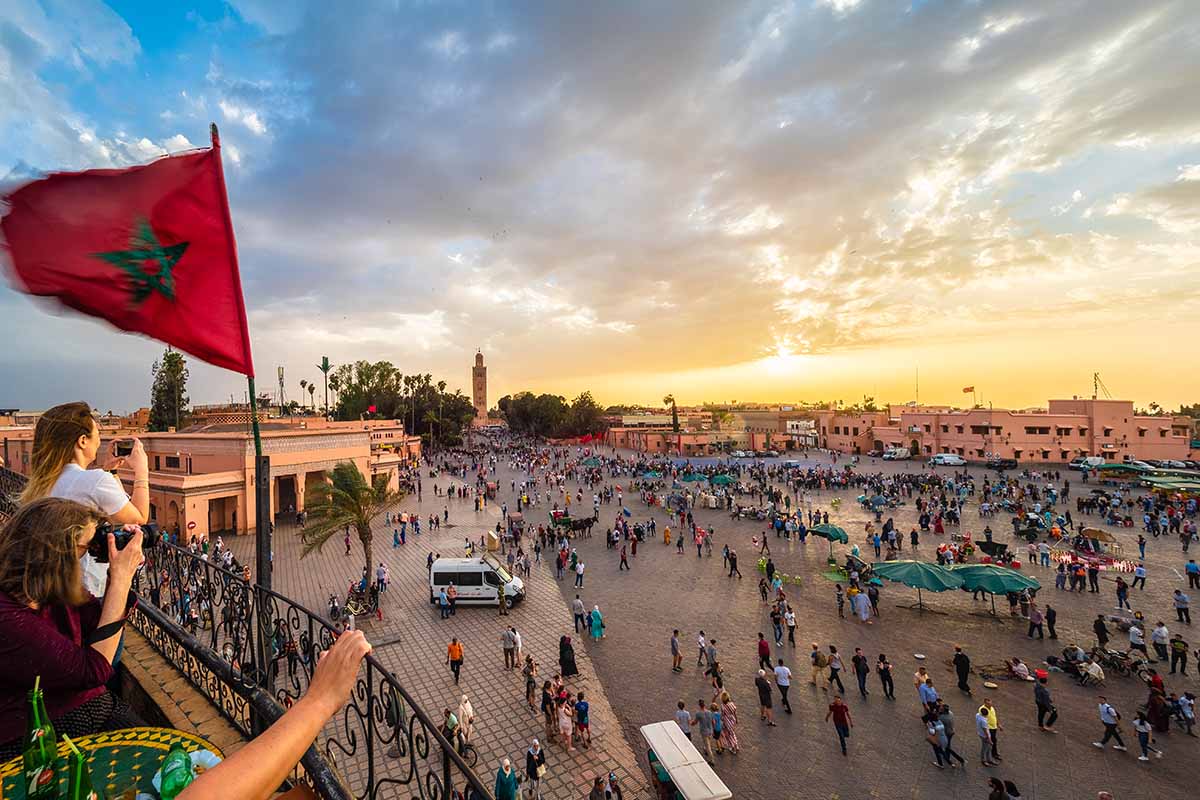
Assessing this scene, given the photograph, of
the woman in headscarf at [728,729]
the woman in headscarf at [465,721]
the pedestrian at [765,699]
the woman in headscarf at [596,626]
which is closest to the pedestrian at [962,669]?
the pedestrian at [765,699]

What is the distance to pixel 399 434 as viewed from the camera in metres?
51.1

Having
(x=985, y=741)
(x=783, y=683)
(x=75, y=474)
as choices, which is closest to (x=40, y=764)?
(x=75, y=474)

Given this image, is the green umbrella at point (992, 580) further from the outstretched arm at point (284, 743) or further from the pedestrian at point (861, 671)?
the outstretched arm at point (284, 743)

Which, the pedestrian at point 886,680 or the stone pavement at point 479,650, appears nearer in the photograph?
the stone pavement at point 479,650

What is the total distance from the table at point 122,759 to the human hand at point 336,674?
3.46ft

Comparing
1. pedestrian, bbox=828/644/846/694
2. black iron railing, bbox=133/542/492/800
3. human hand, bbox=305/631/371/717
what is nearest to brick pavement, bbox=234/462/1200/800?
pedestrian, bbox=828/644/846/694

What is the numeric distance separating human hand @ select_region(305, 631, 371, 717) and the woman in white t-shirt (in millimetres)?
2083

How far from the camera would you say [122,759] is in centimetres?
239

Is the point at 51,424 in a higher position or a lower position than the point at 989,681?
higher

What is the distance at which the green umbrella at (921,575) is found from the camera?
47.0 feet

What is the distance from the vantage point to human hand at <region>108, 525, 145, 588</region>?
2.34 metres

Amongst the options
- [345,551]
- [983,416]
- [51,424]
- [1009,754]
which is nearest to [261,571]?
[51,424]

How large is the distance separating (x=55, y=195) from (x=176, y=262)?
29.9 inches

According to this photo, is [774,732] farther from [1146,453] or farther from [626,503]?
[1146,453]
